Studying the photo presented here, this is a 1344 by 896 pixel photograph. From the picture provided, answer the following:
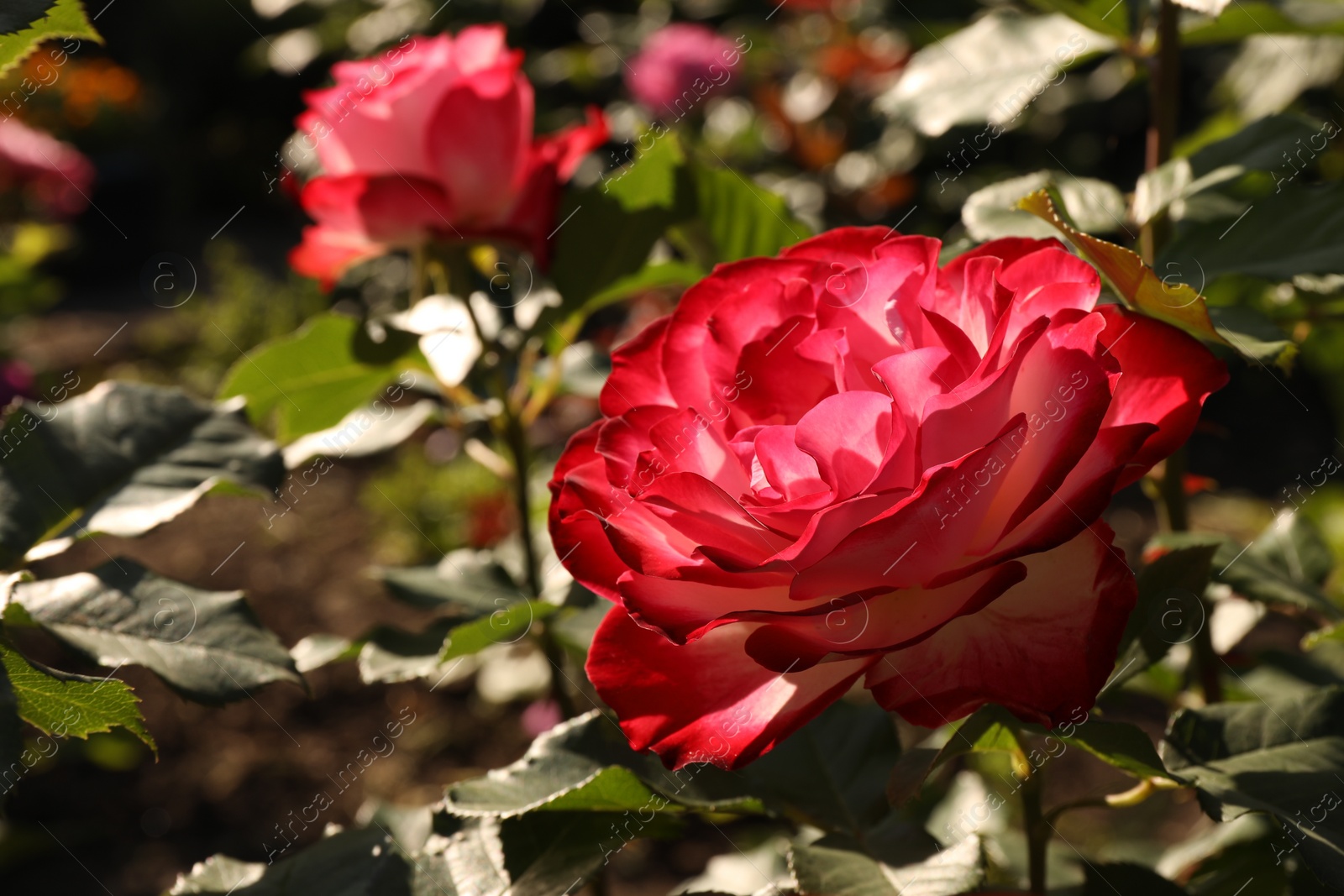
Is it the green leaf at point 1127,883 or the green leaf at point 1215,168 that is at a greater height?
the green leaf at point 1215,168

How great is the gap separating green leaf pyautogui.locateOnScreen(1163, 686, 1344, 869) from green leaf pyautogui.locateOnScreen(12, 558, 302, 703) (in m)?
0.43

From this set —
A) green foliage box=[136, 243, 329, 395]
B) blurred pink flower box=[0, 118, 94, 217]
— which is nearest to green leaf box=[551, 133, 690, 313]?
blurred pink flower box=[0, 118, 94, 217]

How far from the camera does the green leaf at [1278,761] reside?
17.3 inches

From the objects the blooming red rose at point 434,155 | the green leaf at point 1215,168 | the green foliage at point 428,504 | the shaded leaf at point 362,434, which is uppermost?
the blooming red rose at point 434,155

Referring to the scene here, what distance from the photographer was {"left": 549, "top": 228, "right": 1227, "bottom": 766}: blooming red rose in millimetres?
375

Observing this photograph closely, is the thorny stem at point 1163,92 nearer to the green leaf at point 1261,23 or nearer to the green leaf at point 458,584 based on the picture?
the green leaf at point 1261,23

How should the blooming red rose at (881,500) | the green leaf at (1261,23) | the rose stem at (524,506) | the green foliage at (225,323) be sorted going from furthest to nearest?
the green foliage at (225,323) < the rose stem at (524,506) < the green leaf at (1261,23) < the blooming red rose at (881,500)

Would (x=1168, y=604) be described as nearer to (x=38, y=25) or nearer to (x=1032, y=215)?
(x=1032, y=215)

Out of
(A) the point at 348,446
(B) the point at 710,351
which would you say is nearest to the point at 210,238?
(A) the point at 348,446

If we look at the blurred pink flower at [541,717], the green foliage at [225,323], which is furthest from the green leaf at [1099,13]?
the green foliage at [225,323]

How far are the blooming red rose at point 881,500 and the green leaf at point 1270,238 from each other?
0.57 ft

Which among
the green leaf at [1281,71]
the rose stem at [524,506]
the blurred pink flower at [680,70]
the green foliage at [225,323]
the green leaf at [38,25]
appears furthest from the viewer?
the green foliage at [225,323]

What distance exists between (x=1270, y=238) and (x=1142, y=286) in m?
Result: 0.20

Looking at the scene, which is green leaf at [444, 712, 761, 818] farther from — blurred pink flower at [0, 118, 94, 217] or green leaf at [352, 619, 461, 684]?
blurred pink flower at [0, 118, 94, 217]
